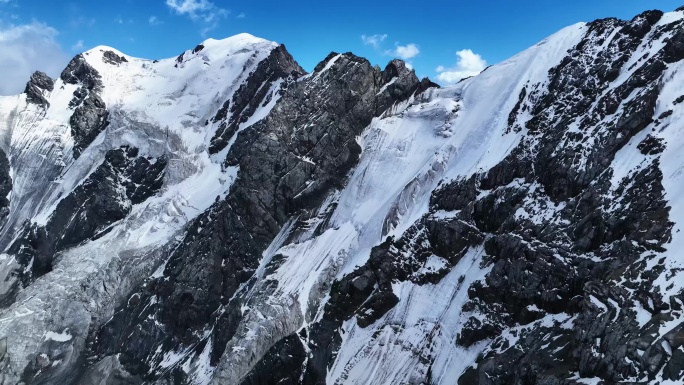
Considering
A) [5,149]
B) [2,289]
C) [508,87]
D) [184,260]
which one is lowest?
[508,87]

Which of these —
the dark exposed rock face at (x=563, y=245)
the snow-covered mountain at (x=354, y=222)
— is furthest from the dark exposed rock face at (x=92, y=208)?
the dark exposed rock face at (x=563, y=245)

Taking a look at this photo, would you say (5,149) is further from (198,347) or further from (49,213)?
(198,347)

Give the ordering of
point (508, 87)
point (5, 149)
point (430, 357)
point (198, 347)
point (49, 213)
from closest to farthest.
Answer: point (430, 357) → point (198, 347) → point (508, 87) → point (49, 213) → point (5, 149)

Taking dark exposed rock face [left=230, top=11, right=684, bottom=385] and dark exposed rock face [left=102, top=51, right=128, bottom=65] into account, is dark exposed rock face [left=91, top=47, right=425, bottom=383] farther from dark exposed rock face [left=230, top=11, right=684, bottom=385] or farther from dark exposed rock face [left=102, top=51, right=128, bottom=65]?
dark exposed rock face [left=102, top=51, right=128, bottom=65]

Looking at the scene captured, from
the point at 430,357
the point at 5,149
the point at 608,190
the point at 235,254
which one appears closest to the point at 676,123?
the point at 608,190

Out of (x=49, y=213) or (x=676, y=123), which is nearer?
(x=676, y=123)

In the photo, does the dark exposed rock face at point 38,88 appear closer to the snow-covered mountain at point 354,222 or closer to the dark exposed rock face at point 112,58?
the snow-covered mountain at point 354,222
